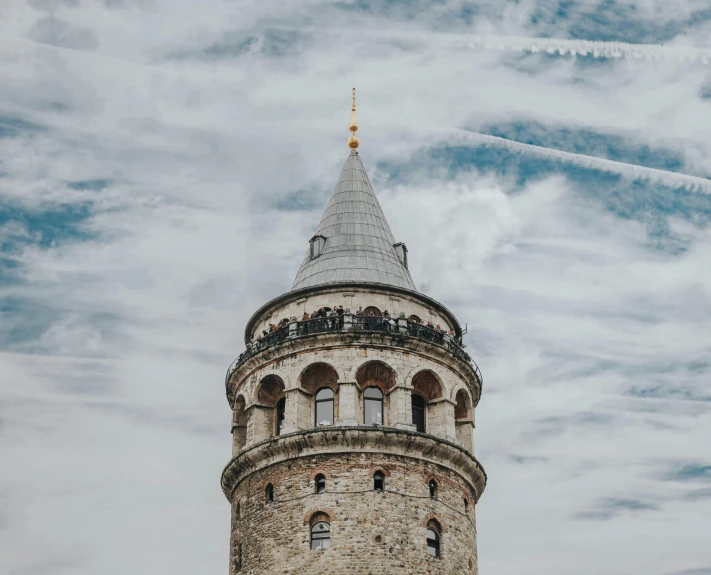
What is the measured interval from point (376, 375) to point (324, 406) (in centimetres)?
272

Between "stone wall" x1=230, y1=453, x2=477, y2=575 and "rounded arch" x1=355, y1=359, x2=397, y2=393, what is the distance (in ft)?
12.2

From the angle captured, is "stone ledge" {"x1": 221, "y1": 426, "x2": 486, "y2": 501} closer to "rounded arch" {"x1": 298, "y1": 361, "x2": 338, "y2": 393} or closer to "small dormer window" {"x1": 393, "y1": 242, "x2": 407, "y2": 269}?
"rounded arch" {"x1": 298, "y1": 361, "x2": 338, "y2": 393}

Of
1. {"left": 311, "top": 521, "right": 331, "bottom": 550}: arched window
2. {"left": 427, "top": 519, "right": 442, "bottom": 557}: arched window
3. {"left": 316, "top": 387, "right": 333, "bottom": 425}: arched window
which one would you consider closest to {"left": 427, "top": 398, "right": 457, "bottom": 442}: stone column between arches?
{"left": 427, "top": 519, "right": 442, "bottom": 557}: arched window

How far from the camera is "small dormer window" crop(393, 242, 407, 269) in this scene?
178 ft

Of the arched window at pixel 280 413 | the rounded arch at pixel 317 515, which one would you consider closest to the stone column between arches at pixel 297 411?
the arched window at pixel 280 413

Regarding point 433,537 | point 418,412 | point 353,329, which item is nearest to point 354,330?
point 353,329

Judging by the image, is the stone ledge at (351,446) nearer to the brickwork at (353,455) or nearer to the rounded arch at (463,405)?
the brickwork at (353,455)

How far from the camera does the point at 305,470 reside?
45719mm

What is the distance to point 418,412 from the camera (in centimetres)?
4906

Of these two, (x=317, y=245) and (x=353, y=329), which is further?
(x=317, y=245)

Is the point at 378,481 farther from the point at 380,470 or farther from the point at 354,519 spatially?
the point at 354,519

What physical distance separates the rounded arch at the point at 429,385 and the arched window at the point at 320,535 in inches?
317

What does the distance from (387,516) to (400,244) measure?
51.4 ft

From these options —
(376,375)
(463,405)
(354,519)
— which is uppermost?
(376,375)
